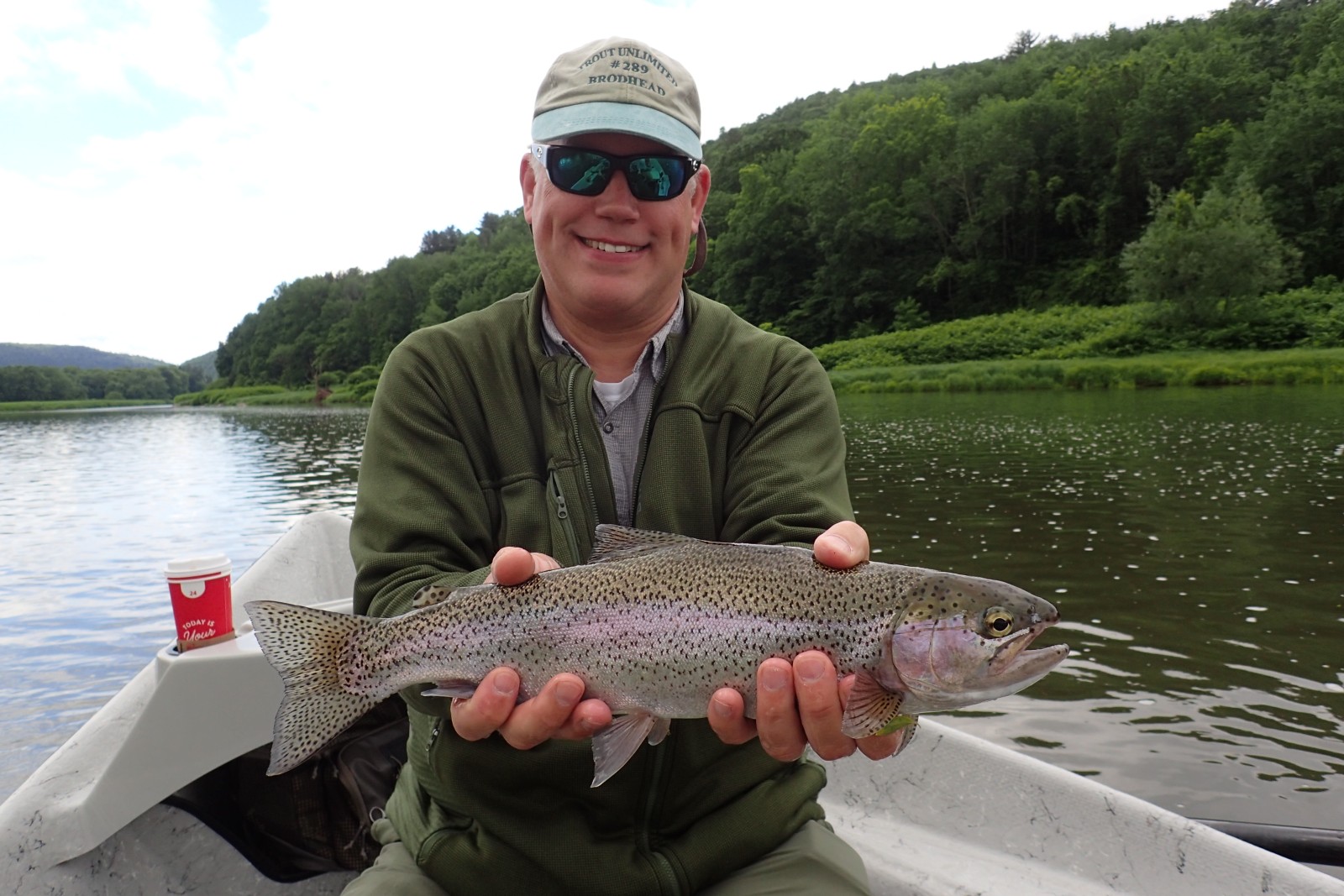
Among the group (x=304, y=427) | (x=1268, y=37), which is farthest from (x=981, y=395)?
(x=1268, y=37)

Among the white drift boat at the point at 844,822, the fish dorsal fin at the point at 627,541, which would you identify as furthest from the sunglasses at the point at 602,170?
the white drift boat at the point at 844,822

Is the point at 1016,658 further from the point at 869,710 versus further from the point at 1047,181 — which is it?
the point at 1047,181

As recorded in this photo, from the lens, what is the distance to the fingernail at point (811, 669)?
2518 mm

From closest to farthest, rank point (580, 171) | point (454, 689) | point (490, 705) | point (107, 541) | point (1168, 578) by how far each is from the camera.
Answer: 1. point (490, 705)
2. point (454, 689)
3. point (580, 171)
4. point (1168, 578)
5. point (107, 541)

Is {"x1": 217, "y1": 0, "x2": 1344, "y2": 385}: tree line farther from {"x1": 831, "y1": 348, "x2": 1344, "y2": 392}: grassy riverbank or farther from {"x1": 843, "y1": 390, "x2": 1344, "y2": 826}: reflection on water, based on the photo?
{"x1": 843, "y1": 390, "x2": 1344, "y2": 826}: reflection on water

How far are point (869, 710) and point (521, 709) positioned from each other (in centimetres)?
98

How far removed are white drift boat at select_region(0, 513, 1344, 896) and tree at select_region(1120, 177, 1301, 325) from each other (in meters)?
56.7

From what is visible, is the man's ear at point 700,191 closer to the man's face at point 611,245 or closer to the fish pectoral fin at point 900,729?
the man's face at point 611,245

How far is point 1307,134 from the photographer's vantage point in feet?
220

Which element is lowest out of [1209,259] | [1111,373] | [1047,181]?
[1111,373]

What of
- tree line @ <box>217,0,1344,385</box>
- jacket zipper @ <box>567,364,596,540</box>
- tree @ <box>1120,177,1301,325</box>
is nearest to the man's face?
jacket zipper @ <box>567,364,596,540</box>

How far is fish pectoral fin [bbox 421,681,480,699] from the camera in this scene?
8.91ft

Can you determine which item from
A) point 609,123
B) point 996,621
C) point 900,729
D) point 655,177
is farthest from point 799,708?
point 609,123

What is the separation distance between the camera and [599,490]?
10.4 feet
